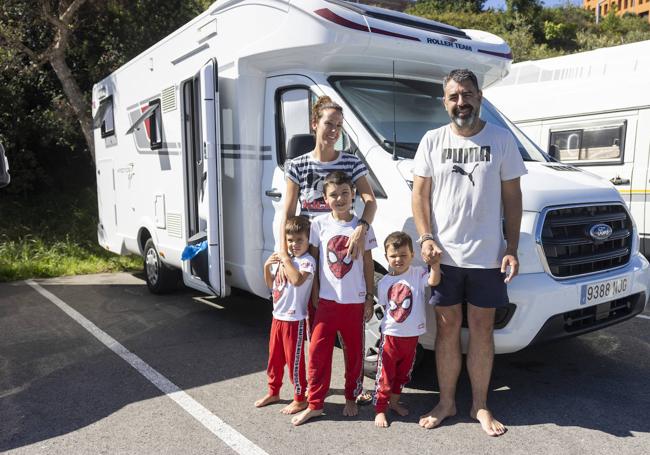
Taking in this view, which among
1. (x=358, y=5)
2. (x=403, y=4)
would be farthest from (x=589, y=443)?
(x=403, y=4)

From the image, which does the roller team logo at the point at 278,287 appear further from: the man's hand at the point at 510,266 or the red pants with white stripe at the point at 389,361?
the man's hand at the point at 510,266

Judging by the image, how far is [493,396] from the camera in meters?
3.87

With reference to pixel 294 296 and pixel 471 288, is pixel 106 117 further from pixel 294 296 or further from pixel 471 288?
pixel 471 288

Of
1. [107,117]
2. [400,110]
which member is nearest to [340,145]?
[400,110]

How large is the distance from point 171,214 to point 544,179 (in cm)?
377

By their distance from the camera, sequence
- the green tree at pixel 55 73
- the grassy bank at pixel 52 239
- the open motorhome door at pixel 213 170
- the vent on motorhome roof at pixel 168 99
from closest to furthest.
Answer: the open motorhome door at pixel 213 170 < the vent on motorhome roof at pixel 168 99 < the grassy bank at pixel 52 239 < the green tree at pixel 55 73

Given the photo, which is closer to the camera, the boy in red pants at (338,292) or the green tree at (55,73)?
the boy in red pants at (338,292)

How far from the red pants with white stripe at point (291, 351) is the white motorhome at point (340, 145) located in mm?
544

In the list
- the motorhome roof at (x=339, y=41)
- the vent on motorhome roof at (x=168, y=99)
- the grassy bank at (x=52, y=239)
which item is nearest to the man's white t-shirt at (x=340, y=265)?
the motorhome roof at (x=339, y=41)

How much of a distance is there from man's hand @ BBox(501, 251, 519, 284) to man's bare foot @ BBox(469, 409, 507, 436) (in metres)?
0.81

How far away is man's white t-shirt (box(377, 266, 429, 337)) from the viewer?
3.43m

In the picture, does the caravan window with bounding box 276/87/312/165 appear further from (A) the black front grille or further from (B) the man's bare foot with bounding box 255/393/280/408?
(A) the black front grille

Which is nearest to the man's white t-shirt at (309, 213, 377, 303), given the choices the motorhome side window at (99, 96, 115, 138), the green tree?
the motorhome side window at (99, 96, 115, 138)

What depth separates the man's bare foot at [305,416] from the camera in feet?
11.4
